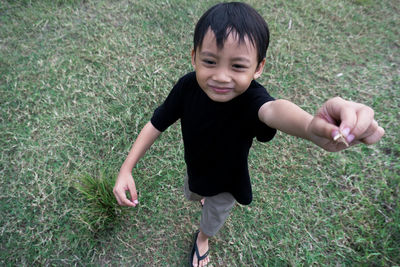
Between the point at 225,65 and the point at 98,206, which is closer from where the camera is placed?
the point at 225,65

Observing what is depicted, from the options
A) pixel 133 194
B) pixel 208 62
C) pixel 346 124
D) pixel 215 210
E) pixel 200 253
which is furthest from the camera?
pixel 200 253

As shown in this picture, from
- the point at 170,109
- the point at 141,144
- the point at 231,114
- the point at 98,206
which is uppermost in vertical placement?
the point at 231,114

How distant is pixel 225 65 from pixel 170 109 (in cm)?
41

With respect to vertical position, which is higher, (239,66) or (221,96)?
(239,66)

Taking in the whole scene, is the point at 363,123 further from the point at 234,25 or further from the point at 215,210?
the point at 215,210

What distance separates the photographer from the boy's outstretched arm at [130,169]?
124cm

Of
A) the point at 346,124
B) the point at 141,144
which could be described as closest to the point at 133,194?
the point at 141,144

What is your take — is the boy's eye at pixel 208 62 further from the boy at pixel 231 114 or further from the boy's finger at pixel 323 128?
the boy's finger at pixel 323 128

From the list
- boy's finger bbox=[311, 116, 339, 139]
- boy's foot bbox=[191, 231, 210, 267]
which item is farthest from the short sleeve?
boy's foot bbox=[191, 231, 210, 267]

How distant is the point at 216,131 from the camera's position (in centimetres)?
111

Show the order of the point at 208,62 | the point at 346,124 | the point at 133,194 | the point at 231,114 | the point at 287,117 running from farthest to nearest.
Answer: the point at 133,194
the point at 231,114
the point at 208,62
the point at 287,117
the point at 346,124

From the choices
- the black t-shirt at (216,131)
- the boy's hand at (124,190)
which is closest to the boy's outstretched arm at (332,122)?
the black t-shirt at (216,131)

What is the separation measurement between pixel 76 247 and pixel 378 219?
83.8 inches

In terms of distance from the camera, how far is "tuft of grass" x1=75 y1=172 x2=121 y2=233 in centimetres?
180
